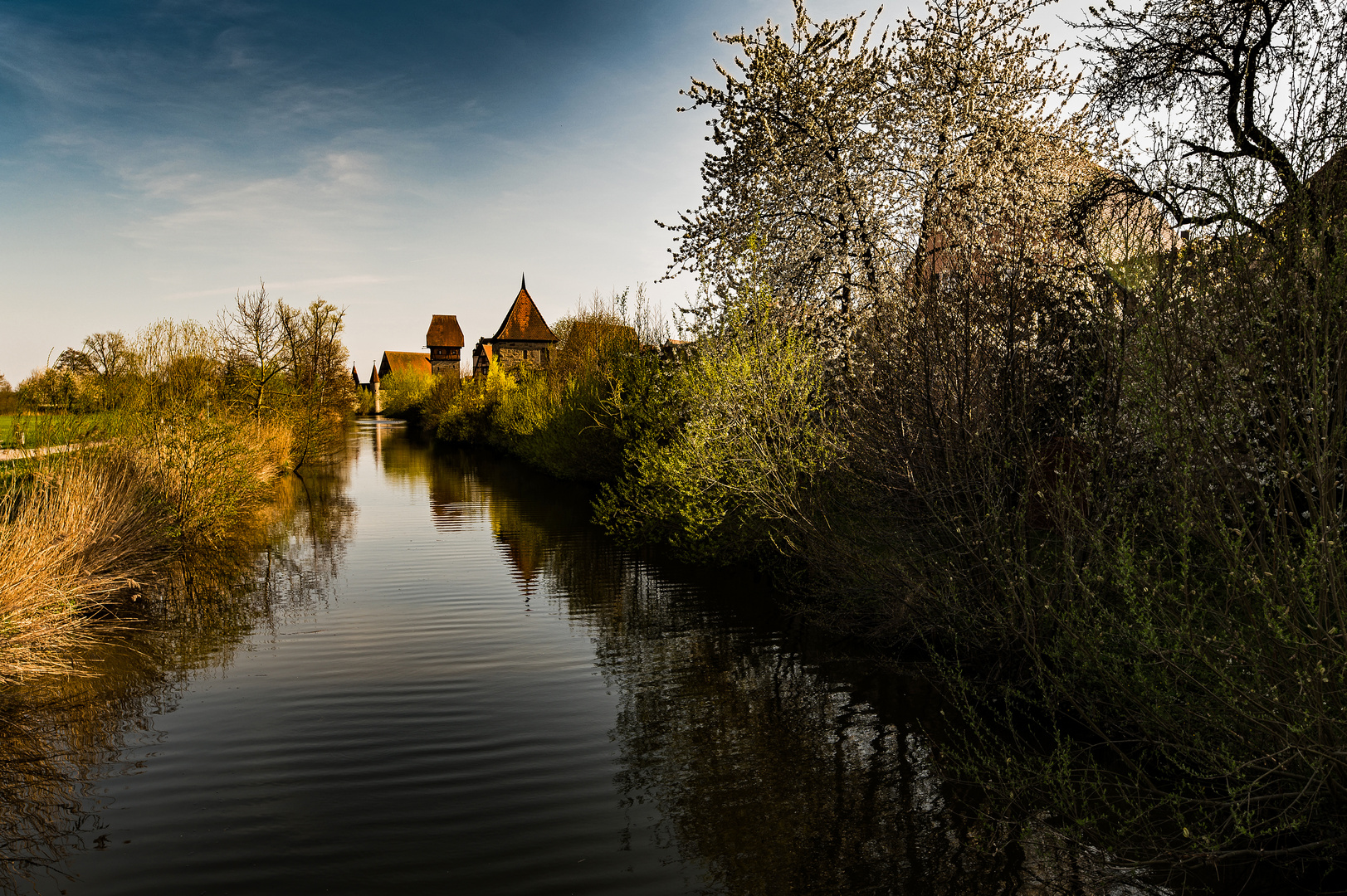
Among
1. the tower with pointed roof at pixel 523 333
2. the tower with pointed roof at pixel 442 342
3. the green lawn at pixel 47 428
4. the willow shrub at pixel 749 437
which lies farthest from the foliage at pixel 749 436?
the tower with pointed roof at pixel 442 342

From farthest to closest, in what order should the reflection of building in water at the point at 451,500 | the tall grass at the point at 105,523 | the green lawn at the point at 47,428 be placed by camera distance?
the reflection of building in water at the point at 451,500
the green lawn at the point at 47,428
the tall grass at the point at 105,523

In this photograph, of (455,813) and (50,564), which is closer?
(455,813)

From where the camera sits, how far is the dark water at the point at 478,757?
5016 mm

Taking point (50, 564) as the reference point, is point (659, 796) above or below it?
below

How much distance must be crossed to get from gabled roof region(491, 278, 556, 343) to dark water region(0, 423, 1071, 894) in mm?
63046

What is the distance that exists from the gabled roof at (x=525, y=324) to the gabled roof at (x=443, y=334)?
25.4 metres

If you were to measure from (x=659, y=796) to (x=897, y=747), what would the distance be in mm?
2134

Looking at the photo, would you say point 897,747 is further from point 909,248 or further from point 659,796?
point 909,248

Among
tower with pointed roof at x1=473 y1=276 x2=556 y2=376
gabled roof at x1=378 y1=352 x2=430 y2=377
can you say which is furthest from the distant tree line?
gabled roof at x1=378 y1=352 x2=430 y2=377

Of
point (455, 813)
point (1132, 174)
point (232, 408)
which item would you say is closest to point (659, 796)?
point (455, 813)

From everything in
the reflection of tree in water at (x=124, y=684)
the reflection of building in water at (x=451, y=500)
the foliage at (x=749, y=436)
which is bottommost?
the reflection of tree in water at (x=124, y=684)

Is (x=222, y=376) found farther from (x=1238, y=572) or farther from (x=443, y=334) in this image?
(x=443, y=334)

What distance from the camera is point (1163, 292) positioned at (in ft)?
14.5

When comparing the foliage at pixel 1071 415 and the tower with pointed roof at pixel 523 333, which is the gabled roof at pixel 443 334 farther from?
the foliage at pixel 1071 415
